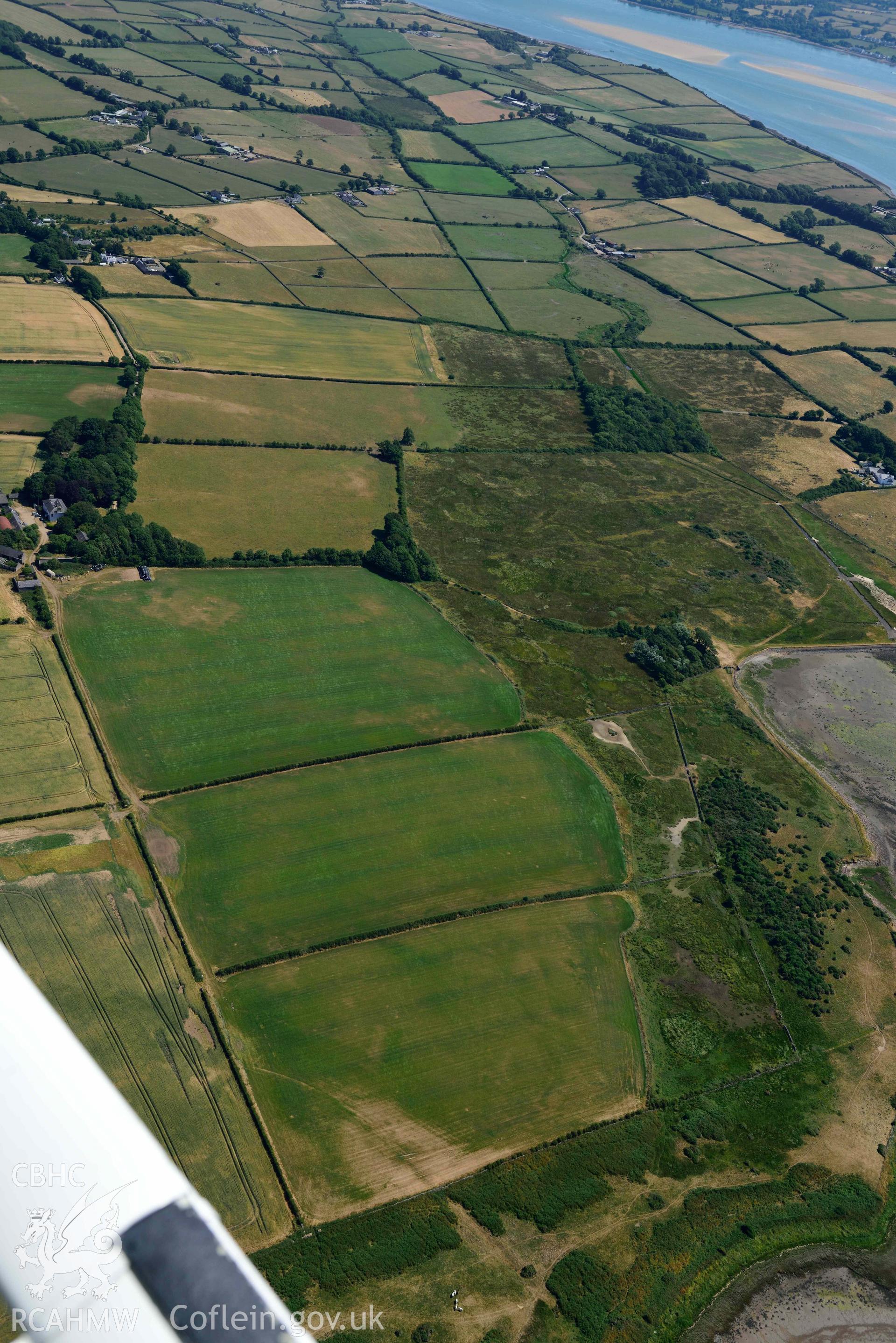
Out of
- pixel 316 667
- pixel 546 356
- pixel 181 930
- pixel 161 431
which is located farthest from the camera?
pixel 546 356

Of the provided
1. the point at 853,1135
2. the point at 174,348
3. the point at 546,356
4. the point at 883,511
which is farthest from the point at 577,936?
the point at 546,356

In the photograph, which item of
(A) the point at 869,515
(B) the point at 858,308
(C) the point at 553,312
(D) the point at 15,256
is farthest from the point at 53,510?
(B) the point at 858,308

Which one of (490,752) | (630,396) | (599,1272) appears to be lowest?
(599,1272)

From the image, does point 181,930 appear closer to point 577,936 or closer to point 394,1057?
point 394,1057

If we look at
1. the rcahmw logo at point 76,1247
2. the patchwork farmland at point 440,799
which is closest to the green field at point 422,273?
the patchwork farmland at point 440,799

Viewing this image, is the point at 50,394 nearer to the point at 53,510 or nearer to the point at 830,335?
the point at 53,510

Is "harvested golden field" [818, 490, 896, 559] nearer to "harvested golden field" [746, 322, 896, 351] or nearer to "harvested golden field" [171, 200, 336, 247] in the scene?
"harvested golden field" [746, 322, 896, 351]

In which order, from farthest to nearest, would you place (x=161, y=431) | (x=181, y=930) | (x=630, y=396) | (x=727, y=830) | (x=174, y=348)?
(x=630, y=396), (x=174, y=348), (x=161, y=431), (x=727, y=830), (x=181, y=930)

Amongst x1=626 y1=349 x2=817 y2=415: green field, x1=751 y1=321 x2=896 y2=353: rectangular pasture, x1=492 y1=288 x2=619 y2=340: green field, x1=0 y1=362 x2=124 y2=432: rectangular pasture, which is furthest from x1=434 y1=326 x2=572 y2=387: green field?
x1=0 y1=362 x2=124 y2=432: rectangular pasture
